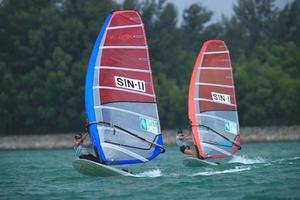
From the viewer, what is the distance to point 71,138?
177ft

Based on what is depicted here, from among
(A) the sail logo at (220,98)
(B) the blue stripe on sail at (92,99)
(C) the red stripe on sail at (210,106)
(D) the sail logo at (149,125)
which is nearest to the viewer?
(B) the blue stripe on sail at (92,99)

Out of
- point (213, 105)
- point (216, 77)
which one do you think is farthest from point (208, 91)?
point (216, 77)

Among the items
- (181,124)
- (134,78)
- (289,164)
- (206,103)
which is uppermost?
(134,78)

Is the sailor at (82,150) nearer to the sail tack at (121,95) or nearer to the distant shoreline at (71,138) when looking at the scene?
the sail tack at (121,95)

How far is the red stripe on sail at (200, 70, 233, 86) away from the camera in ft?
93.0

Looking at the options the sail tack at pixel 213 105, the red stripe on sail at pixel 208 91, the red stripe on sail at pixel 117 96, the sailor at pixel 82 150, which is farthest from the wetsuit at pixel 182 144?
the sailor at pixel 82 150

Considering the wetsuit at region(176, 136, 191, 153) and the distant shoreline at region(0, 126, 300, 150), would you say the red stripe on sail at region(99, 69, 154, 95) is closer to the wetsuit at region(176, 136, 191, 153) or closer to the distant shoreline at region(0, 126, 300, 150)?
the wetsuit at region(176, 136, 191, 153)

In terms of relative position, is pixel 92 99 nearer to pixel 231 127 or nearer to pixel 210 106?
pixel 210 106

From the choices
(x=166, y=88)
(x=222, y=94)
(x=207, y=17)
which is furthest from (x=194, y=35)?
(x=222, y=94)

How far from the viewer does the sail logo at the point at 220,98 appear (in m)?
28.3

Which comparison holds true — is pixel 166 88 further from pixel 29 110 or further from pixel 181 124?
pixel 29 110

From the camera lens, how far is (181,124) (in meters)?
56.8

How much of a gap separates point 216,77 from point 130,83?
7.38 m

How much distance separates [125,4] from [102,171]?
44824 millimetres
